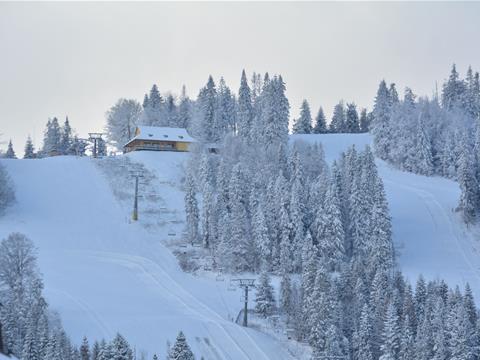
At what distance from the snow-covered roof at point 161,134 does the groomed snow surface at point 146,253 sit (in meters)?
4.54

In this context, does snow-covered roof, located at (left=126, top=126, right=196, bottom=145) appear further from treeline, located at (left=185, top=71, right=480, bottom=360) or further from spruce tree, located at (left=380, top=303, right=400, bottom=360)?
spruce tree, located at (left=380, top=303, right=400, bottom=360)

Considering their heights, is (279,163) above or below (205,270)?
above

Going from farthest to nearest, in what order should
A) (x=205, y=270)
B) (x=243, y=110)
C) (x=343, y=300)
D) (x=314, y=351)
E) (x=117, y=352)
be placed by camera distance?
(x=243, y=110) < (x=205, y=270) < (x=343, y=300) < (x=314, y=351) < (x=117, y=352)

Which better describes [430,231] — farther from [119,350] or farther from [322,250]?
[119,350]

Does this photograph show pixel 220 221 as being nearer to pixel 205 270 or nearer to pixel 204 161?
pixel 205 270

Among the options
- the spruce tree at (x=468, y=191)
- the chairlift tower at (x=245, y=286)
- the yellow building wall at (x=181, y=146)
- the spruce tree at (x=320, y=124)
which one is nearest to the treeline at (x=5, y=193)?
the yellow building wall at (x=181, y=146)

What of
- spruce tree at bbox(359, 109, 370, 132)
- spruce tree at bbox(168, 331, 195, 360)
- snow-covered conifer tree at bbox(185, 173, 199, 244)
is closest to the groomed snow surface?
snow-covered conifer tree at bbox(185, 173, 199, 244)

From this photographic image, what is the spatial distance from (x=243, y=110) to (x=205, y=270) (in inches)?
1566

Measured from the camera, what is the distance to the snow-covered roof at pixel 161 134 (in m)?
105

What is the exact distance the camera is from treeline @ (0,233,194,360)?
1729 inches

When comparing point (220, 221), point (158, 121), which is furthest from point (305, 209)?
point (158, 121)

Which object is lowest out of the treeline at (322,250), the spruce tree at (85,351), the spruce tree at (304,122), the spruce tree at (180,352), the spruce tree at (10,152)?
the spruce tree at (85,351)

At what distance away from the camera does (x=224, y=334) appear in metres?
55.1

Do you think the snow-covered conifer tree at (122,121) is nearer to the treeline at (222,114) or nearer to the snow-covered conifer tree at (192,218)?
the treeline at (222,114)
